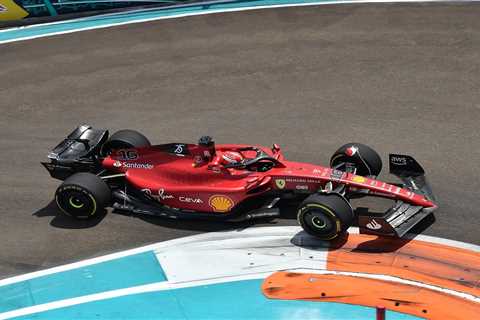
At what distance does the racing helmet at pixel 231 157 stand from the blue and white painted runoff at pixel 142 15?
11186 millimetres

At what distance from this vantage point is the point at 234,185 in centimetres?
1037

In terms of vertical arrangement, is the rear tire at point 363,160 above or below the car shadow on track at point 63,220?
above

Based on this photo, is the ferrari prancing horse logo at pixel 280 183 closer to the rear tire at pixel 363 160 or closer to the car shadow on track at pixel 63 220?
the rear tire at pixel 363 160

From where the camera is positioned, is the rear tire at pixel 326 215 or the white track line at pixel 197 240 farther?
Answer: the white track line at pixel 197 240

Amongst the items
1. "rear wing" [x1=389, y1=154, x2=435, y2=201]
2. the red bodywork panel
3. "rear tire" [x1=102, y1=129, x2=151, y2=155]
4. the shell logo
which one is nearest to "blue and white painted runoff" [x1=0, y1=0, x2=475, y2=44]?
"rear tire" [x1=102, y1=129, x2=151, y2=155]

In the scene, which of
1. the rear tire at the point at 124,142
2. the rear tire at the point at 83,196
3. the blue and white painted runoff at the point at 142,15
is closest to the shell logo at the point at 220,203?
the rear tire at the point at 83,196

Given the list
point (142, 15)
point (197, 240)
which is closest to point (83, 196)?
point (197, 240)

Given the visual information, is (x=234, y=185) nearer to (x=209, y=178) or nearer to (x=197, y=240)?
(x=209, y=178)

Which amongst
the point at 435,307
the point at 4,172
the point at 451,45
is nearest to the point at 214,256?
the point at 435,307

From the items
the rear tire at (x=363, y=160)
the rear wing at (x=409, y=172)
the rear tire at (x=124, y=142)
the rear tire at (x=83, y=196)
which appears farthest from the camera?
the rear tire at (x=124, y=142)

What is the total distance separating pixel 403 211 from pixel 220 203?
2805 millimetres

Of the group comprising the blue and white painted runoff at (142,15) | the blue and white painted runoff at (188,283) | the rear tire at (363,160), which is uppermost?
the blue and white painted runoff at (142,15)

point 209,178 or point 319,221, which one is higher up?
point 209,178

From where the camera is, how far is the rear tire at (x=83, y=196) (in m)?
10.5
